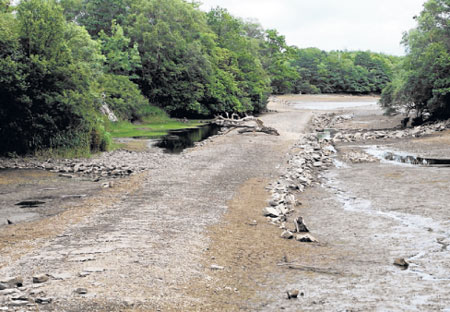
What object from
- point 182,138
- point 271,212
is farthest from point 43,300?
point 182,138

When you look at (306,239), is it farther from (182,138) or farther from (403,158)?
(182,138)

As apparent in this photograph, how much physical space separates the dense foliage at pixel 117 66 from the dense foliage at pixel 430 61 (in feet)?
76.7

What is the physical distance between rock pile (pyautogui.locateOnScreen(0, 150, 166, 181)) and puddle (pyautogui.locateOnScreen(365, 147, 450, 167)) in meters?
12.1

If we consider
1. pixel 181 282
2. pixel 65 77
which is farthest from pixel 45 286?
pixel 65 77

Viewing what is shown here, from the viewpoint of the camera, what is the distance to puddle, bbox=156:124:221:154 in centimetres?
3188

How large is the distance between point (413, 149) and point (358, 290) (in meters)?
22.2

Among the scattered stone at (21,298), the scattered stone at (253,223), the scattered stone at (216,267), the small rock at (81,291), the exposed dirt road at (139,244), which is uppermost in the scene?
the scattered stone at (21,298)

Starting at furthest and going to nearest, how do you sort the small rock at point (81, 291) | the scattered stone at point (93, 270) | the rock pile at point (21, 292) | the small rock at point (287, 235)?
the small rock at point (287, 235) < the scattered stone at point (93, 270) < the small rock at point (81, 291) < the rock pile at point (21, 292)

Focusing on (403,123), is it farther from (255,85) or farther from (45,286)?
(45,286)

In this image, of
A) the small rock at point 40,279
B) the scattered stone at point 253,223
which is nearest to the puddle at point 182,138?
the scattered stone at point 253,223

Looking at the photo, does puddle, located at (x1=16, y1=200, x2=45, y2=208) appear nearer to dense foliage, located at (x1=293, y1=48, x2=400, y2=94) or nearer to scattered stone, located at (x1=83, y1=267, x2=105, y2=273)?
scattered stone, located at (x1=83, y1=267, x2=105, y2=273)

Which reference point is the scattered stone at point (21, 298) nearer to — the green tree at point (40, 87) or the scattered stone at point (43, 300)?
the scattered stone at point (43, 300)

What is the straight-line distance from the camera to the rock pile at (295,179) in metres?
13.0

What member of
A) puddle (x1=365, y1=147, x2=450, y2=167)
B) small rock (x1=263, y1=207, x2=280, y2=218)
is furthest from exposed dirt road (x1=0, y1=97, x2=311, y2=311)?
puddle (x1=365, y1=147, x2=450, y2=167)
